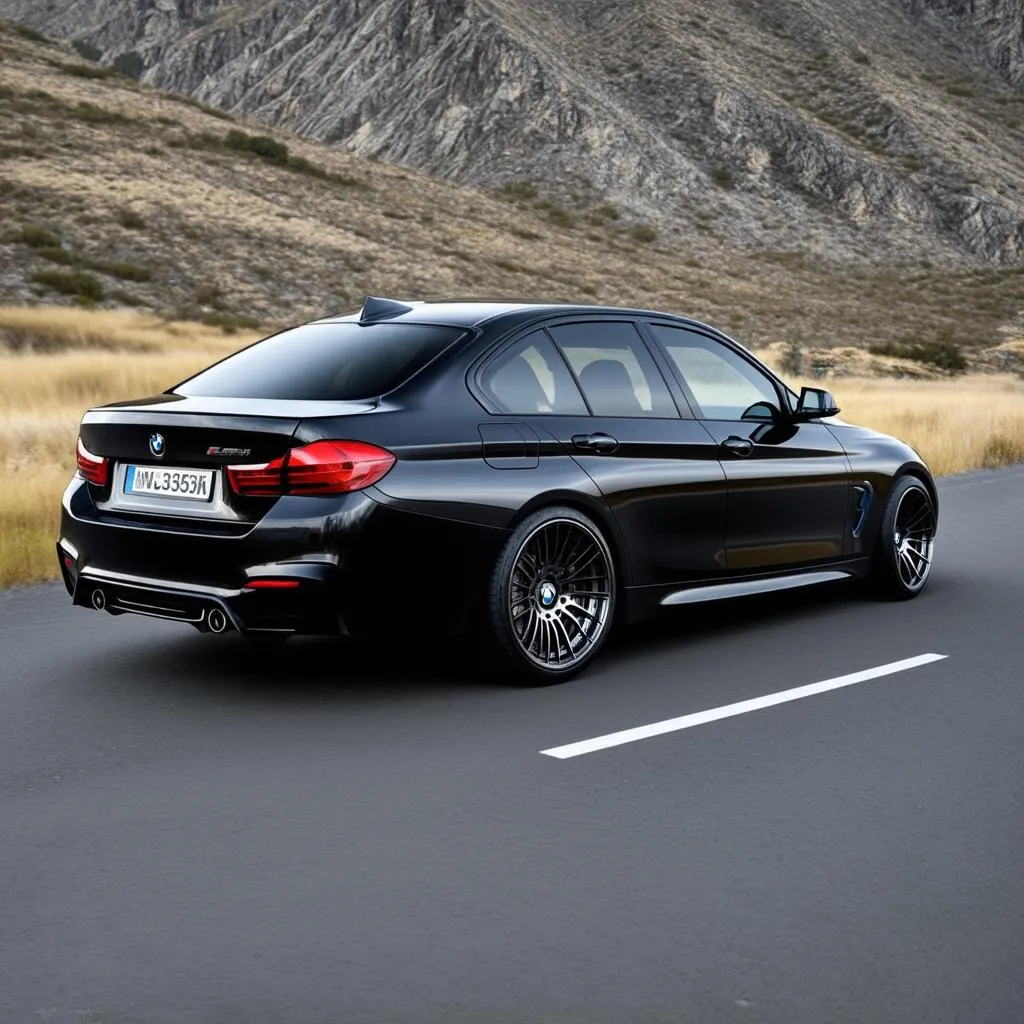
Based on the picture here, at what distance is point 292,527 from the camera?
244 inches

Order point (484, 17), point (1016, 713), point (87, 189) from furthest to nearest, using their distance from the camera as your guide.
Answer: point (484, 17) → point (87, 189) → point (1016, 713)

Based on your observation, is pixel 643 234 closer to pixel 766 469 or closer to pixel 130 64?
pixel 130 64

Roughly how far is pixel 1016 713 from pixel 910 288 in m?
65.1

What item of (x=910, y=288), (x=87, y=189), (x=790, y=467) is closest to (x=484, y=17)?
(x=910, y=288)

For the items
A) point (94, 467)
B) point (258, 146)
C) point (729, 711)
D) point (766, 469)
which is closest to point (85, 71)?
point (258, 146)

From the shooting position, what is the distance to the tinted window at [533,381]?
693 centimetres

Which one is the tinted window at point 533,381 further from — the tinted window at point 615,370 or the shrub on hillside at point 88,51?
the shrub on hillside at point 88,51

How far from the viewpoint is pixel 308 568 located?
617 cm

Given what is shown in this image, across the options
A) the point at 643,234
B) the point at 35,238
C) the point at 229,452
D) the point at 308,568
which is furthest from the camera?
the point at 643,234

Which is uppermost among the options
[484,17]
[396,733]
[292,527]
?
[484,17]

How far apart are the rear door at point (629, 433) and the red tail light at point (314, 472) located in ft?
2.73

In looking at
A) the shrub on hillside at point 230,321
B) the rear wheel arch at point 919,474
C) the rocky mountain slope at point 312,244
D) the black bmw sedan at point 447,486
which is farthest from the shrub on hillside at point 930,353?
the black bmw sedan at point 447,486

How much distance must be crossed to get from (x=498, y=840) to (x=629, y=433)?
298cm

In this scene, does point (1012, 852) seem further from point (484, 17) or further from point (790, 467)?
point (484, 17)
